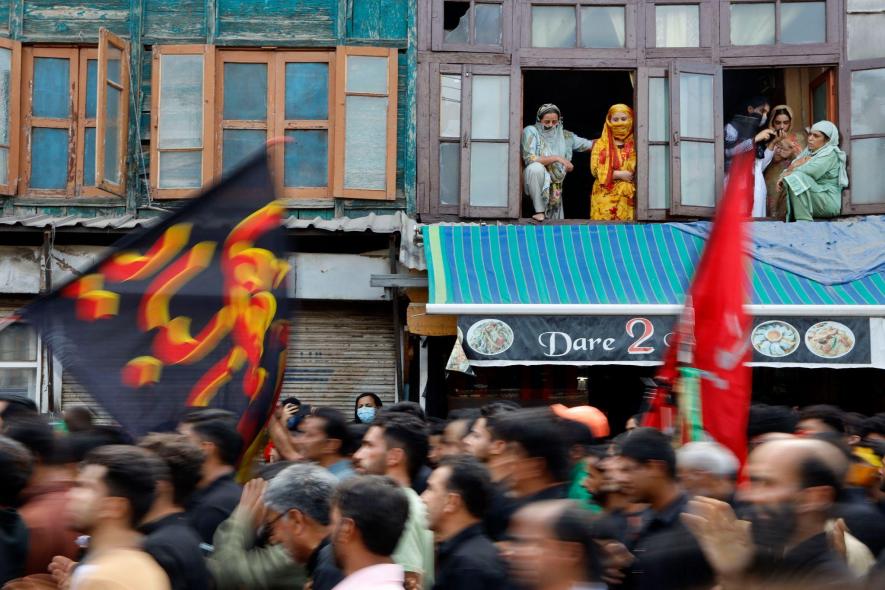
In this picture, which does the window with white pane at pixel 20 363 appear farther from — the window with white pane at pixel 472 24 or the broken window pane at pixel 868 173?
the broken window pane at pixel 868 173

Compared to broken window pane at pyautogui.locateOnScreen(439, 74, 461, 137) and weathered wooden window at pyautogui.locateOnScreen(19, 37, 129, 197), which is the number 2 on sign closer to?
broken window pane at pyautogui.locateOnScreen(439, 74, 461, 137)

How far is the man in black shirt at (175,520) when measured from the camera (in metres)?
3.74

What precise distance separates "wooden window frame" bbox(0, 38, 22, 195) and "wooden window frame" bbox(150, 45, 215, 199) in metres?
1.38

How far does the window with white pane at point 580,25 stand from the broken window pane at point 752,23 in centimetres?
117

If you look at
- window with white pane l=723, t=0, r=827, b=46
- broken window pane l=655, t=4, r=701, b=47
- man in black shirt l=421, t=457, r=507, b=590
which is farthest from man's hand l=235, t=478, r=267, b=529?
window with white pane l=723, t=0, r=827, b=46

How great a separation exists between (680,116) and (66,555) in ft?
31.0

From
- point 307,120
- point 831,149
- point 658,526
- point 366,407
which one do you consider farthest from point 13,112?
point 658,526

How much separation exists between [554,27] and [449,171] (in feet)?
6.21

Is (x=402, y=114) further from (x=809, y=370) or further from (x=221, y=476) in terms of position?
(x=221, y=476)

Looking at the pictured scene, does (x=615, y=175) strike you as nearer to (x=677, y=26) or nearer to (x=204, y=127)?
(x=677, y=26)

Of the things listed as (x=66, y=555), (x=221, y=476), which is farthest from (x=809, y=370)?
(x=66, y=555)

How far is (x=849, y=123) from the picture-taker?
12484 mm

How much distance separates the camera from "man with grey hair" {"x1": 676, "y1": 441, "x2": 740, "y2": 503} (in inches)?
191

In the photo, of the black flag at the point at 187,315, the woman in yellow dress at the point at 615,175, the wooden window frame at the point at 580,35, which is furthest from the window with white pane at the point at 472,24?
the black flag at the point at 187,315
